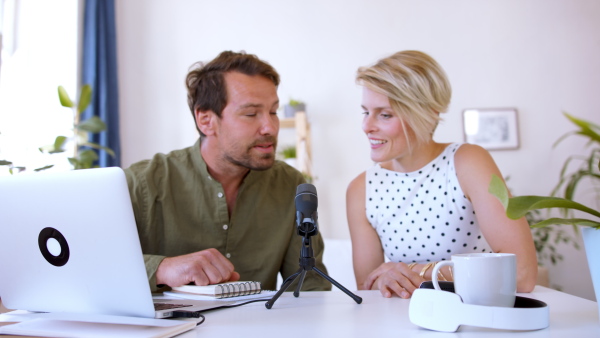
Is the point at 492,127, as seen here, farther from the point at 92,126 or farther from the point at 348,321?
the point at 348,321

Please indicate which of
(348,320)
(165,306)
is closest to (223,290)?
(165,306)

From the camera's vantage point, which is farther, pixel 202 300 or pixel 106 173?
pixel 202 300

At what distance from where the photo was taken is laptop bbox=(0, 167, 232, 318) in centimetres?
88

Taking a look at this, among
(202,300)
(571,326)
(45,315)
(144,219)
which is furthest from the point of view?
(144,219)

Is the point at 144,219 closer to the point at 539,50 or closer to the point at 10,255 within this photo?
the point at 10,255

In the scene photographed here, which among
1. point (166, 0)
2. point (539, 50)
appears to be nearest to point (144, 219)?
point (166, 0)

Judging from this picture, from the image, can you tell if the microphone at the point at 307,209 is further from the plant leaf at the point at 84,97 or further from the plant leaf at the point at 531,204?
the plant leaf at the point at 84,97

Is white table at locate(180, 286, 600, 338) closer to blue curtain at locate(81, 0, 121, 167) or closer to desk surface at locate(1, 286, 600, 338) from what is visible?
desk surface at locate(1, 286, 600, 338)

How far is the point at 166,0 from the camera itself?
409 cm

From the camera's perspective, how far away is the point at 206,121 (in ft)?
6.49

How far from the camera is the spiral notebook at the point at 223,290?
1193 mm

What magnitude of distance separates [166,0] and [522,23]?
2567 millimetres

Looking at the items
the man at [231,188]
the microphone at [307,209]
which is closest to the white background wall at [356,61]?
the man at [231,188]

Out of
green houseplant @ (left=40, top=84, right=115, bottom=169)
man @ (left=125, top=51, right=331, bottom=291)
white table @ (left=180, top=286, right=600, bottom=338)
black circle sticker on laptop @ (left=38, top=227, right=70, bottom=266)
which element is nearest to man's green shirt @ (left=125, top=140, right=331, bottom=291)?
man @ (left=125, top=51, right=331, bottom=291)
